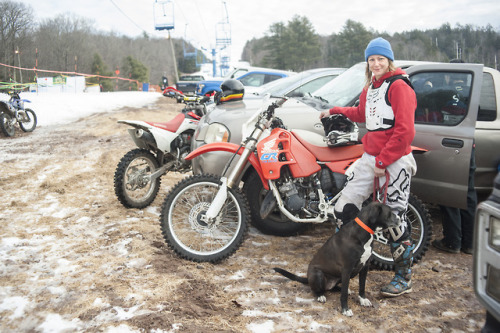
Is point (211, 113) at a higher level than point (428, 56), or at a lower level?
lower

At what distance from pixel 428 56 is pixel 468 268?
3.11 meters

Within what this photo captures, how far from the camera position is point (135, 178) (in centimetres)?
501

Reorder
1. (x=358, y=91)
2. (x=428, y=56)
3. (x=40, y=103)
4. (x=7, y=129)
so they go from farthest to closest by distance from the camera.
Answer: (x=40, y=103) < (x=7, y=129) < (x=428, y=56) < (x=358, y=91)

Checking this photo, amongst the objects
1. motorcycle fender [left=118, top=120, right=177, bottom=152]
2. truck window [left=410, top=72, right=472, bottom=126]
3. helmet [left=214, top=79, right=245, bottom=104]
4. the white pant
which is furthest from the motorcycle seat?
motorcycle fender [left=118, top=120, right=177, bottom=152]

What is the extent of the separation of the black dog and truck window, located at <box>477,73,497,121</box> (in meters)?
2.16

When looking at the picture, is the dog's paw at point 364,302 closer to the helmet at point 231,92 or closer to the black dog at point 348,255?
the black dog at point 348,255

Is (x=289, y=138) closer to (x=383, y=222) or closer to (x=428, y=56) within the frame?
(x=383, y=222)

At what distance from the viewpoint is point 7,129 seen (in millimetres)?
10219

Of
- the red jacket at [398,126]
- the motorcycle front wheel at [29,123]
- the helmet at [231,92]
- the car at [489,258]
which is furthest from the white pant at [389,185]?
the motorcycle front wheel at [29,123]

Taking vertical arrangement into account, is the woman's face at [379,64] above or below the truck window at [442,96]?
above

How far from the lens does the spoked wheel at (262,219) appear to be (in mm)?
4258

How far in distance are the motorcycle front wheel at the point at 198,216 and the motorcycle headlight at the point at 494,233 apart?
2.16m

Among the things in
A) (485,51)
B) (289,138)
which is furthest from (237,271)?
(485,51)

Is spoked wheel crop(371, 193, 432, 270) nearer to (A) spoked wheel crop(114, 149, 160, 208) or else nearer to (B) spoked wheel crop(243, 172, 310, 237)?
(B) spoked wheel crop(243, 172, 310, 237)
